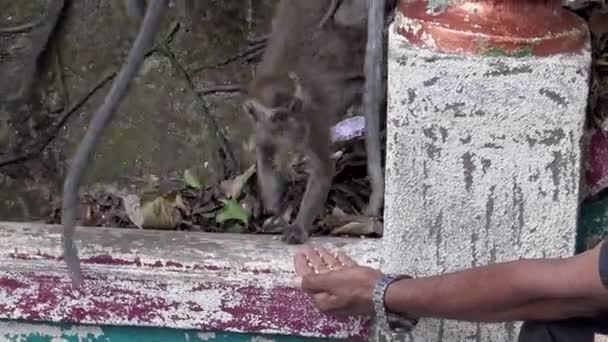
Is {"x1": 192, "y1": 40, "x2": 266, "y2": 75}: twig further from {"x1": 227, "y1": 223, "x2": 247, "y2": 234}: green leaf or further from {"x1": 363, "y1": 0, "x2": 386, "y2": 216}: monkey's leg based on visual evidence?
{"x1": 363, "y1": 0, "x2": 386, "y2": 216}: monkey's leg

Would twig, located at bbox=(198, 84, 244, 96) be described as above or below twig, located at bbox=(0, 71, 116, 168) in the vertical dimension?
above

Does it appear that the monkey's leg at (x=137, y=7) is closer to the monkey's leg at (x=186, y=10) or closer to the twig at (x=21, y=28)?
the monkey's leg at (x=186, y=10)

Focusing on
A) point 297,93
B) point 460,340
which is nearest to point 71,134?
point 297,93

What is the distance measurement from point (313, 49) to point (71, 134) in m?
0.95

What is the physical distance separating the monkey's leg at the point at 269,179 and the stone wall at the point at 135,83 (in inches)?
3.4

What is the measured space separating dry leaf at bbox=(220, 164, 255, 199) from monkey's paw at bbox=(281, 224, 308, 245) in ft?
1.16

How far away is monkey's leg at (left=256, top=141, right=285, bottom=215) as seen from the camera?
4.17 m

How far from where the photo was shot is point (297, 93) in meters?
4.48

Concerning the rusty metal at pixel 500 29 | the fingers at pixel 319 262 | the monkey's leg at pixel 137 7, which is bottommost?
the fingers at pixel 319 262

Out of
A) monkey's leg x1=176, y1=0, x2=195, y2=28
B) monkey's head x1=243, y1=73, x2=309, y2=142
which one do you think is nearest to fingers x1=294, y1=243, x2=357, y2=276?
monkey's head x1=243, y1=73, x2=309, y2=142

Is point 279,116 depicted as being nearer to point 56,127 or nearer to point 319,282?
point 56,127

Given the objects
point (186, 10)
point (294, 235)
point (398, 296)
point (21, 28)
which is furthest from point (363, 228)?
point (21, 28)

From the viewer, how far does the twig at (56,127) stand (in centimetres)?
441

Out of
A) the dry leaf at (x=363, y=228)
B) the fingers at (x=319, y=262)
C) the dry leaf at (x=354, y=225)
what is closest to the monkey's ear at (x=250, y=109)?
the dry leaf at (x=354, y=225)
